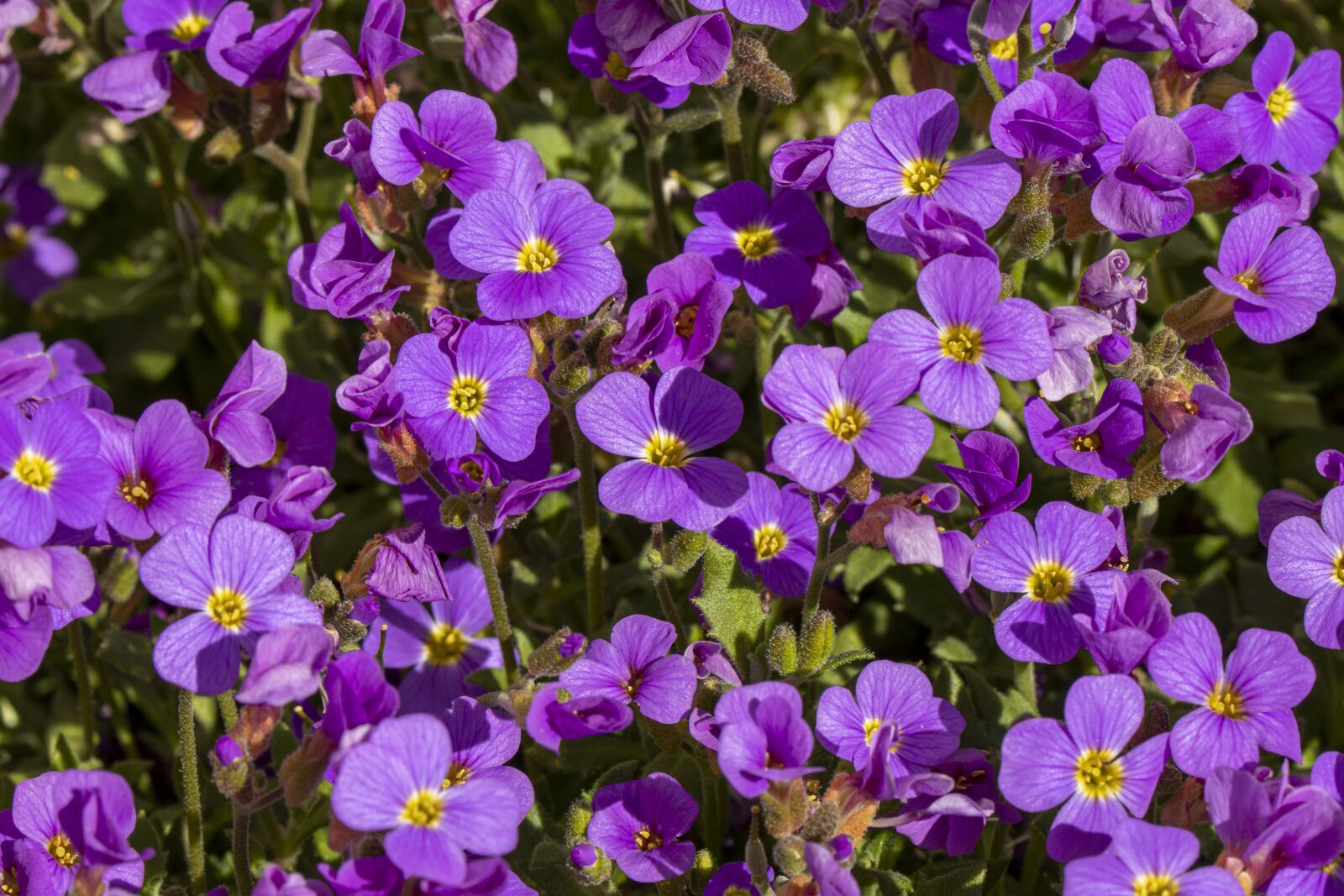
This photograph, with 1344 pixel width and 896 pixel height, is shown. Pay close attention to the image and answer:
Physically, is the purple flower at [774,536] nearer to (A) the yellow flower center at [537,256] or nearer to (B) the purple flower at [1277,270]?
(A) the yellow flower center at [537,256]

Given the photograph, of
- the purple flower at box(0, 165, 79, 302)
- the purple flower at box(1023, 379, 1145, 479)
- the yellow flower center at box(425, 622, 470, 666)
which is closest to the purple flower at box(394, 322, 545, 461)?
the yellow flower center at box(425, 622, 470, 666)

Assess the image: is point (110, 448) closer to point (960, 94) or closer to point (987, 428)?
point (987, 428)

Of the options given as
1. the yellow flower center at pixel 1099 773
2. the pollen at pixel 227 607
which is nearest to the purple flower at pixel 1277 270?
the yellow flower center at pixel 1099 773

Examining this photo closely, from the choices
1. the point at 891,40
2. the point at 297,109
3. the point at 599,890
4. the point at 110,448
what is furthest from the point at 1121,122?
the point at 297,109

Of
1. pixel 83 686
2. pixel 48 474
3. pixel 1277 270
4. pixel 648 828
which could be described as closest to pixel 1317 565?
pixel 1277 270

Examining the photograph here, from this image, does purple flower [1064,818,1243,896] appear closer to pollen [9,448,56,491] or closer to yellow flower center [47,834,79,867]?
yellow flower center [47,834,79,867]
